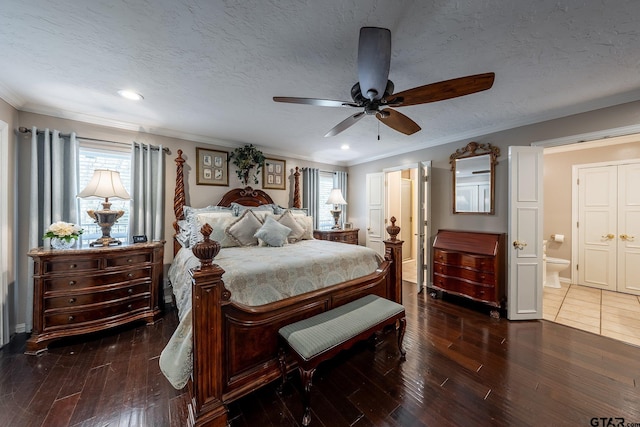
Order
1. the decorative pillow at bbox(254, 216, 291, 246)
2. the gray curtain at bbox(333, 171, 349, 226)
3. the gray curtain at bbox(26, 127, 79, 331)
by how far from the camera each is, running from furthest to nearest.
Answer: the gray curtain at bbox(333, 171, 349, 226) < the decorative pillow at bbox(254, 216, 291, 246) < the gray curtain at bbox(26, 127, 79, 331)

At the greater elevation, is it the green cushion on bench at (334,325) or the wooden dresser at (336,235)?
the wooden dresser at (336,235)

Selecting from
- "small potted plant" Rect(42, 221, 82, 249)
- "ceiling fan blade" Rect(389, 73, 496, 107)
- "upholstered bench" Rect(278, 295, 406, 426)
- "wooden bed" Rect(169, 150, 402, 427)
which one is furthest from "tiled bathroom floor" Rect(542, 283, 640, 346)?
"small potted plant" Rect(42, 221, 82, 249)

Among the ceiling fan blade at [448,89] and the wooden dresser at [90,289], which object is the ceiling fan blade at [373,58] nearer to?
the ceiling fan blade at [448,89]

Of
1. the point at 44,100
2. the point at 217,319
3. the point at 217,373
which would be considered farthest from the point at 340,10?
the point at 44,100

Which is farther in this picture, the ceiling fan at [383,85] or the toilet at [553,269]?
the toilet at [553,269]

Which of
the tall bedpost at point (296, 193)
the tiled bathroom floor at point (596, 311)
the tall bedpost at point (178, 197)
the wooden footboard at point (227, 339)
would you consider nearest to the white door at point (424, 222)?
the tiled bathroom floor at point (596, 311)

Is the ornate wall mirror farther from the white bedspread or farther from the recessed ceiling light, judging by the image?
the recessed ceiling light

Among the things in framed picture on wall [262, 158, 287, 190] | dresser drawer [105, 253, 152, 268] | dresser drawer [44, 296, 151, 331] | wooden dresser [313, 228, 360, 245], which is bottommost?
dresser drawer [44, 296, 151, 331]

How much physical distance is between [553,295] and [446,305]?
189cm

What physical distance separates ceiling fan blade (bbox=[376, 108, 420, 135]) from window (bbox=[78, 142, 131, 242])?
3.28 meters

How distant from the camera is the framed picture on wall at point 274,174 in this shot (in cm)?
433

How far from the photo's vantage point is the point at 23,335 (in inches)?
96.7

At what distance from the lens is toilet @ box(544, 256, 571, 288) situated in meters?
4.02

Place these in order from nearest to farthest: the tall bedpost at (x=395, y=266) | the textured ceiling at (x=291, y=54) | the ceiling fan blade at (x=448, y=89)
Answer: the textured ceiling at (x=291, y=54)
the ceiling fan blade at (x=448, y=89)
the tall bedpost at (x=395, y=266)
